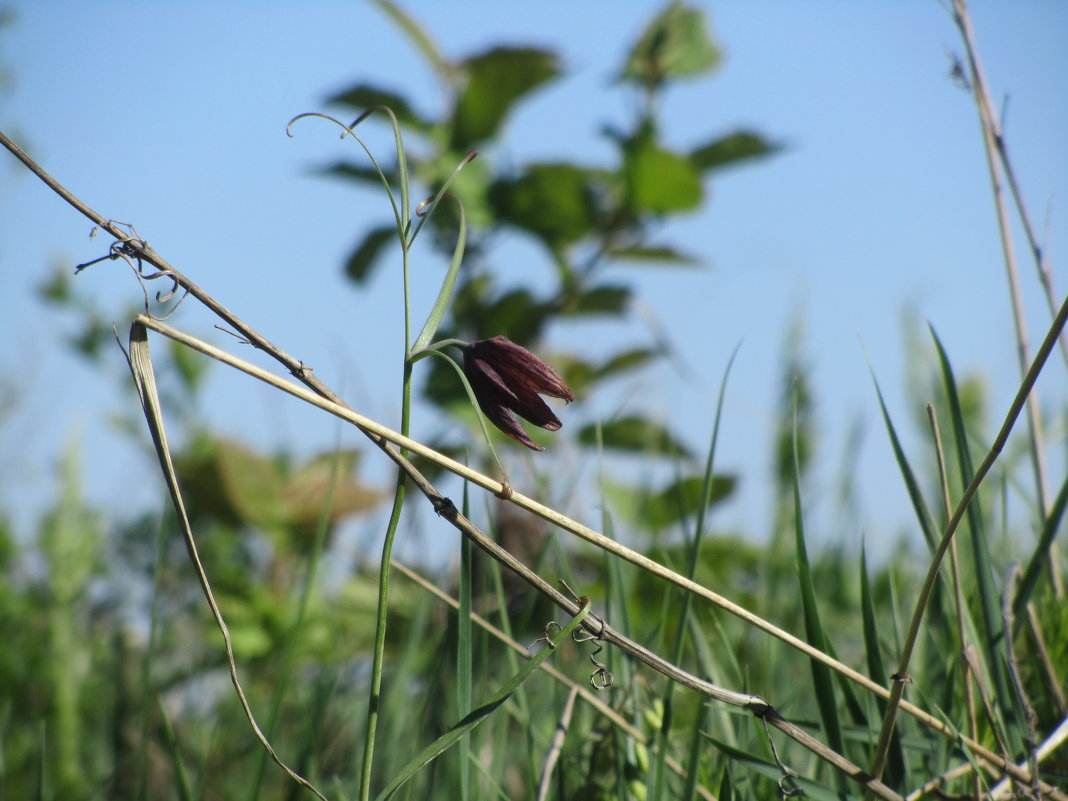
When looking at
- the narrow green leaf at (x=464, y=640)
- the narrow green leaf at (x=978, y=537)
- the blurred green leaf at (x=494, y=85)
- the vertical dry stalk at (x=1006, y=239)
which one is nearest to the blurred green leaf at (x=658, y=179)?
the blurred green leaf at (x=494, y=85)

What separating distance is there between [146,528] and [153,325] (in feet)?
5.29

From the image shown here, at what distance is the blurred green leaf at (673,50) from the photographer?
131 cm

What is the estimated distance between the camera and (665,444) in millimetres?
1327

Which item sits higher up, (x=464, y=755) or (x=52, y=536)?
(x=464, y=755)

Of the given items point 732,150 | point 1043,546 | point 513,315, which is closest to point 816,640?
point 1043,546

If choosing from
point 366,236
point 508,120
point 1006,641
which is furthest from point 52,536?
point 1006,641

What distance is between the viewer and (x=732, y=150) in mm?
1352

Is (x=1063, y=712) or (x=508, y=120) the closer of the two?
(x=1063, y=712)

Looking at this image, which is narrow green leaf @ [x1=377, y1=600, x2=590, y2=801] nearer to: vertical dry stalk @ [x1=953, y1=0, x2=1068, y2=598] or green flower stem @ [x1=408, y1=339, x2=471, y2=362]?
green flower stem @ [x1=408, y1=339, x2=471, y2=362]

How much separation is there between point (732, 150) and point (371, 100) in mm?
534

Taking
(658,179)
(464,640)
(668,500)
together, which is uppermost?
(658,179)

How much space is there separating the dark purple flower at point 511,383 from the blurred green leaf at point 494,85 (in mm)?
A: 1038

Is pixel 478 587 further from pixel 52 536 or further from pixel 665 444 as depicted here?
pixel 52 536

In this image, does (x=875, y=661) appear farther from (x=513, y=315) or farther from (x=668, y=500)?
(x=513, y=315)
